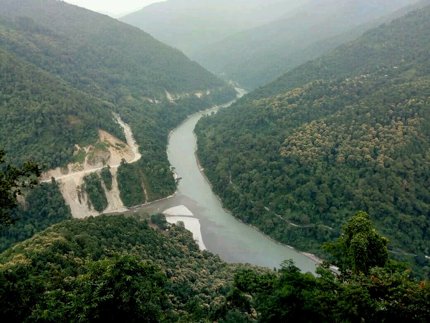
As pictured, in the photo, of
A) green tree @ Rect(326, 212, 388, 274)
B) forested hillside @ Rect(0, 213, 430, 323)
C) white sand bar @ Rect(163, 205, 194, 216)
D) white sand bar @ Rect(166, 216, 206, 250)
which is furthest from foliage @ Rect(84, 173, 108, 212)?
green tree @ Rect(326, 212, 388, 274)

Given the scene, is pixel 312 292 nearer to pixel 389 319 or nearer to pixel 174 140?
pixel 389 319

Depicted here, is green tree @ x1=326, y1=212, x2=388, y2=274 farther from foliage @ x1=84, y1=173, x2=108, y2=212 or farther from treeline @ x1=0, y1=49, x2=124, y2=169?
treeline @ x1=0, y1=49, x2=124, y2=169

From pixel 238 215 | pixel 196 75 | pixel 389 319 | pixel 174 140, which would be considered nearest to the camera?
pixel 389 319

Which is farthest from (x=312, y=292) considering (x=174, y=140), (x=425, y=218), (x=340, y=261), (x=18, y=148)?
(x=174, y=140)

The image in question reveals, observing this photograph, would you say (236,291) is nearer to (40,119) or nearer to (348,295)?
(348,295)

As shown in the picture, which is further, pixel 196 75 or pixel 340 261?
pixel 196 75

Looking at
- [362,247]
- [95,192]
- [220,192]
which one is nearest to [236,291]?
[362,247]

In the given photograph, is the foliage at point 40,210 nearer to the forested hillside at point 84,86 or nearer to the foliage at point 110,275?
the forested hillside at point 84,86
